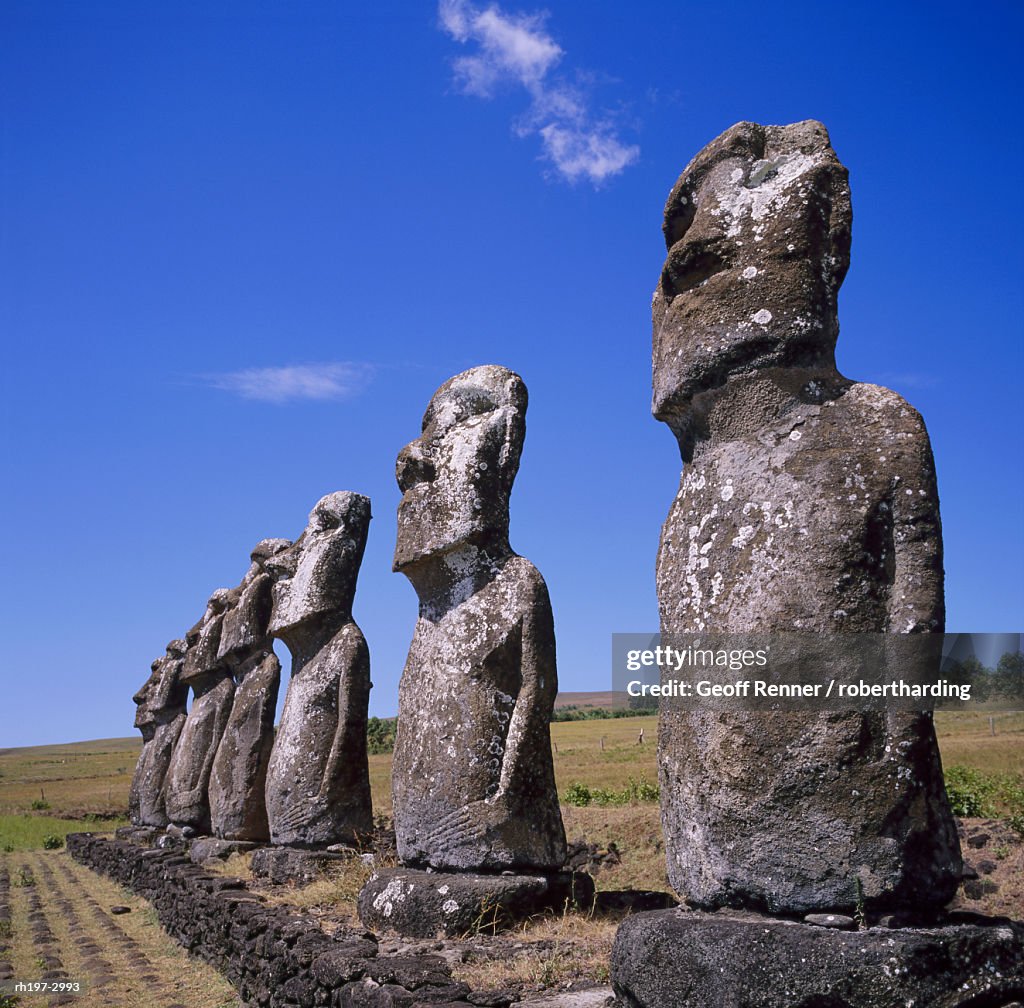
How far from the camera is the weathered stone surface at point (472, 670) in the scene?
7301 mm

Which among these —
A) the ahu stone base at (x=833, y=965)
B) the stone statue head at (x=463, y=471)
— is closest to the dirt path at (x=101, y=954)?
the stone statue head at (x=463, y=471)

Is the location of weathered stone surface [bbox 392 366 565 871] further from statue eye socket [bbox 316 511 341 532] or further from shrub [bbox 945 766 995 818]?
shrub [bbox 945 766 995 818]

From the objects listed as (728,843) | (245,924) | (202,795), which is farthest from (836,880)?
(202,795)

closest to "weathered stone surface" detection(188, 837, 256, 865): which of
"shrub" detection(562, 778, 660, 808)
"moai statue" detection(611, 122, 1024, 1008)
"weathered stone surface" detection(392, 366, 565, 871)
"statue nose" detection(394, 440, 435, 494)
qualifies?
"shrub" detection(562, 778, 660, 808)

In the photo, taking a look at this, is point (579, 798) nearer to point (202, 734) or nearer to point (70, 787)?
point (202, 734)

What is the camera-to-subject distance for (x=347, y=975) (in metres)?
5.80

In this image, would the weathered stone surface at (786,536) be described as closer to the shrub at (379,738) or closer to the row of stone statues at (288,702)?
the row of stone statues at (288,702)

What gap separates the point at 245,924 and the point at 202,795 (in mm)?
8090

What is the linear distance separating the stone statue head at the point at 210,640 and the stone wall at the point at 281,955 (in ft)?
13.1

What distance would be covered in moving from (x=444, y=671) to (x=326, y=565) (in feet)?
13.3

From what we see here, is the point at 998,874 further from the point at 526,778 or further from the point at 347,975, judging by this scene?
the point at 347,975

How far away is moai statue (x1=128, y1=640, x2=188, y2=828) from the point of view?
19359 mm

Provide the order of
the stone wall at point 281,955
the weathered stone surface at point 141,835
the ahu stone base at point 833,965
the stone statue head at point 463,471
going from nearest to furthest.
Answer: the ahu stone base at point 833,965 → the stone wall at point 281,955 → the stone statue head at point 463,471 → the weathered stone surface at point 141,835

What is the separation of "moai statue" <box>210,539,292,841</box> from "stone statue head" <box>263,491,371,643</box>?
4.25 ft
